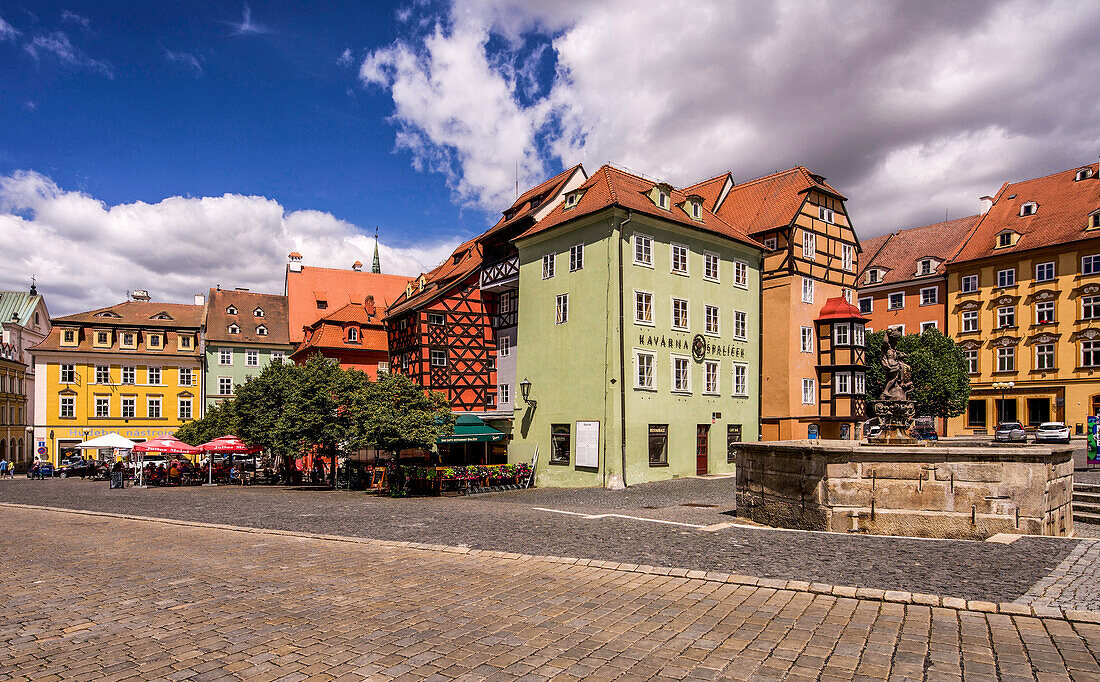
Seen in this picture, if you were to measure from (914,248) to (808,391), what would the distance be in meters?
28.8

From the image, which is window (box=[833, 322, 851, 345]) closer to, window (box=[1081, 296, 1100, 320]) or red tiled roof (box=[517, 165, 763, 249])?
red tiled roof (box=[517, 165, 763, 249])

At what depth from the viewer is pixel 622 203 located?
2630 cm

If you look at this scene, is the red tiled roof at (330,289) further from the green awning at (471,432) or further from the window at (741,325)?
the window at (741,325)

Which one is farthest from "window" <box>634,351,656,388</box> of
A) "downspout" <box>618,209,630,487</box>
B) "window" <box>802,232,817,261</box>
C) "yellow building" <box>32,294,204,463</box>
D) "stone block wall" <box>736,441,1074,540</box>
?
"yellow building" <box>32,294,204,463</box>

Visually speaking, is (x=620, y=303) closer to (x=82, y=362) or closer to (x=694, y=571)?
(x=694, y=571)

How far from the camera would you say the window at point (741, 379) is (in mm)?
30984

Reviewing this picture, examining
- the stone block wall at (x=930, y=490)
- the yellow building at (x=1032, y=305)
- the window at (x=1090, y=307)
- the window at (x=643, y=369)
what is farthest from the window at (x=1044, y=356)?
the stone block wall at (x=930, y=490)

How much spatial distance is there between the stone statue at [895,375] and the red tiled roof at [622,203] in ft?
40.2

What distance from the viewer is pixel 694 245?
29.6 metres

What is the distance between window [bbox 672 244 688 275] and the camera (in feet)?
93.9

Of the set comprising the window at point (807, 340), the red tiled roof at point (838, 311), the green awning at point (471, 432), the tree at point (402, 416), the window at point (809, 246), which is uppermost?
the window at point (809, 246)

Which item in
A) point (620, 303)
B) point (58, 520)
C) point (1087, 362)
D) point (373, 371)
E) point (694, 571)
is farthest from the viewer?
point (373, 371)

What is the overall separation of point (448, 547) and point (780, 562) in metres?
4.93

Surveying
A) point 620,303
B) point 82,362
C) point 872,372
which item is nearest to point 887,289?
point 872,372
